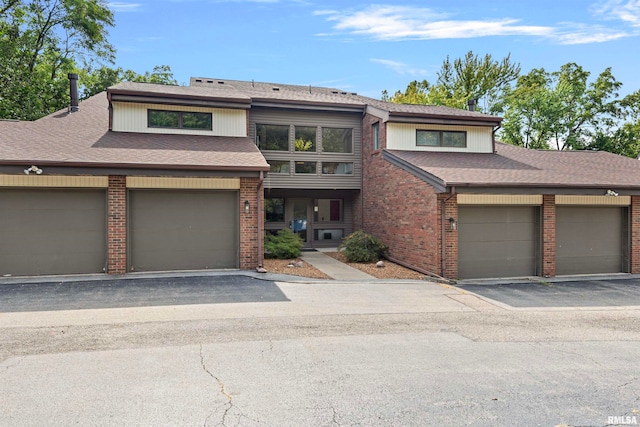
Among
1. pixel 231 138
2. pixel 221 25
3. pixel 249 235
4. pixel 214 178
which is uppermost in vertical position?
pixel 221 25

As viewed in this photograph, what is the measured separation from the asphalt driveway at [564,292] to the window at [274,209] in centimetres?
918

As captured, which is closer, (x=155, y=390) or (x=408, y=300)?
(x=155, y=390)

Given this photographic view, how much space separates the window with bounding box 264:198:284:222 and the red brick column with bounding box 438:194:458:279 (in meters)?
8.25

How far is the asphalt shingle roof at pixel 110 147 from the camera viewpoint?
35.4 feet

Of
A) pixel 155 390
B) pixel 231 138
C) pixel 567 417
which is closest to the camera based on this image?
pixel 567 417

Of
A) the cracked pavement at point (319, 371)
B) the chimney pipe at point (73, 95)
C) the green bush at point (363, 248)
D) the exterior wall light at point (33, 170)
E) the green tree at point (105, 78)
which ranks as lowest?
the cracked pavement at point (319, 371)

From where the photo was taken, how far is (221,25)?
15969mm

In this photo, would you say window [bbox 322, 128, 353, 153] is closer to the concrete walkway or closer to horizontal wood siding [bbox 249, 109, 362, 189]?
horizontal wood siding [bbox 249, 109, 362, 189]

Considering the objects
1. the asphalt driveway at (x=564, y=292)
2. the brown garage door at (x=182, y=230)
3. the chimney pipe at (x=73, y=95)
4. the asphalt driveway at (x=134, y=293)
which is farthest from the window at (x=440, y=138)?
the chimney pipe at (x=73, y=95)

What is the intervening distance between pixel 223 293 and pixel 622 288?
10.9 meters

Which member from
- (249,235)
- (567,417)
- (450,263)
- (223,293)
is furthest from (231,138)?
(567,417)

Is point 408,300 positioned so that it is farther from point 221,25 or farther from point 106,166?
point 221,25

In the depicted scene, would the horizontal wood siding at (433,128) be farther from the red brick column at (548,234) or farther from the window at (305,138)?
the red brick column at (548,234)

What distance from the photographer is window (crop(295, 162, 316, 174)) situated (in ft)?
56.7
